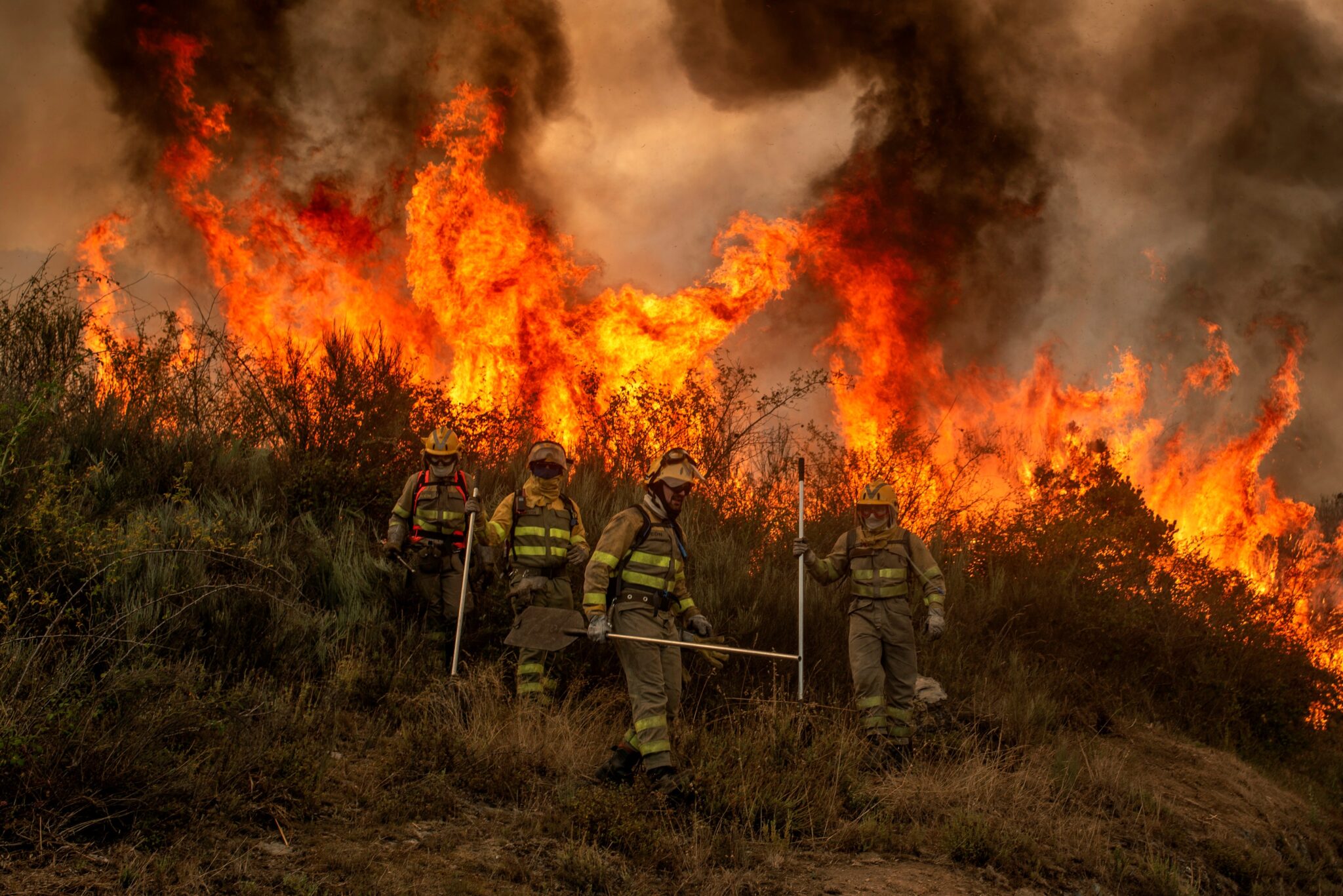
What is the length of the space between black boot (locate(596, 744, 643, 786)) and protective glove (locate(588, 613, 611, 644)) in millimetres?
782

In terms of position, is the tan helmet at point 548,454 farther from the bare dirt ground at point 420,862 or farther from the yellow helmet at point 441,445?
the bare dirt ground at point 420,862

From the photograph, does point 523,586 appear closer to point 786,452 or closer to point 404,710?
point 404,710

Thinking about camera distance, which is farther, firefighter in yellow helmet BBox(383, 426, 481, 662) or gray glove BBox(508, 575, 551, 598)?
firefighter in yellow helmet BBox(383, 426, 481, 662)

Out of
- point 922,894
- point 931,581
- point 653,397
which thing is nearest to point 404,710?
point 922,894

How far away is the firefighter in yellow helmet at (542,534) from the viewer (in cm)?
866

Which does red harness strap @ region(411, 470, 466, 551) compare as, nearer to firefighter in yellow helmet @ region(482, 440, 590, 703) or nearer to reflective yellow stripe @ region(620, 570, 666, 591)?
firefighter in yellow helmet @ region(482, 440, 590, 703)

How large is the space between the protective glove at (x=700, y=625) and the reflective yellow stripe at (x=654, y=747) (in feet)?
3.13

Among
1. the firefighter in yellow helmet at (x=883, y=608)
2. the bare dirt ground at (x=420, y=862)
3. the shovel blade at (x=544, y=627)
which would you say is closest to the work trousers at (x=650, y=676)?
the shovel blade at (x=544, y=627)

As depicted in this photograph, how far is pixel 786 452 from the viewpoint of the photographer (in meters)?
14.6

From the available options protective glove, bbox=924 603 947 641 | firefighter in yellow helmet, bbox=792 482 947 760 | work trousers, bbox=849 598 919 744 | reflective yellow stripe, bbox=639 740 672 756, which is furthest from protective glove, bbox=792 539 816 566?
reflective yellow stripe, bbox=639 740 672 756

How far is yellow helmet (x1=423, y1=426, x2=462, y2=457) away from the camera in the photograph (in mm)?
9125

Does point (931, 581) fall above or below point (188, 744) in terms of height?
above

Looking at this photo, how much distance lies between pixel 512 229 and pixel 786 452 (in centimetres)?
718

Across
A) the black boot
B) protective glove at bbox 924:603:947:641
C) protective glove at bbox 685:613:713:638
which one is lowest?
the black boot
